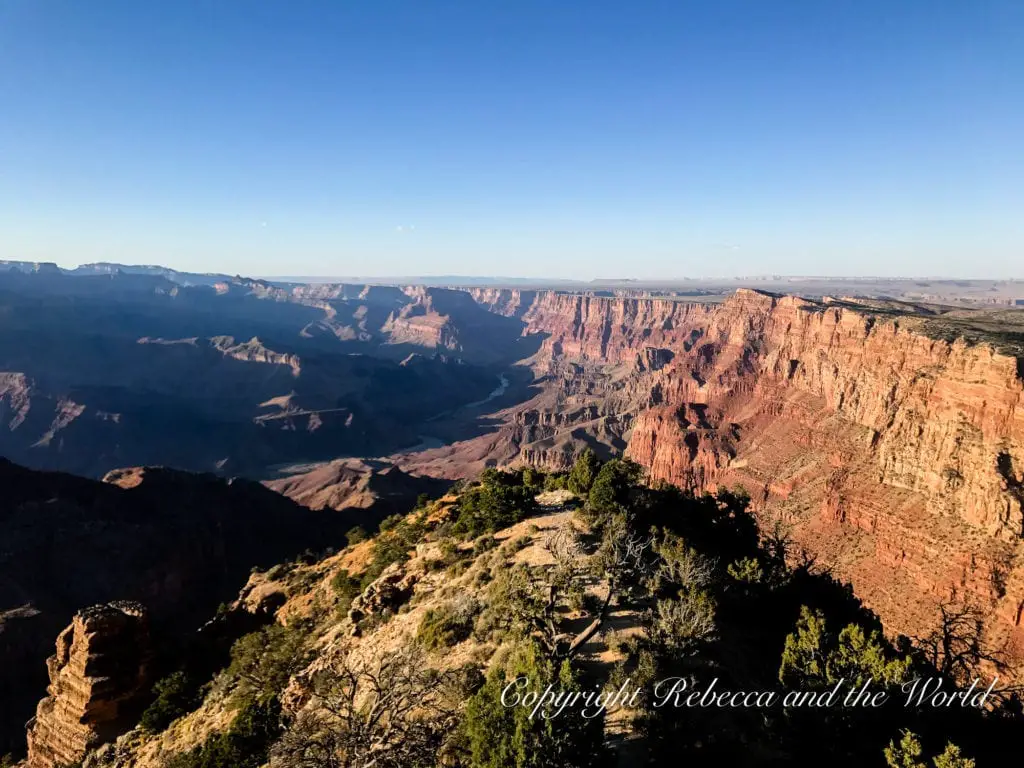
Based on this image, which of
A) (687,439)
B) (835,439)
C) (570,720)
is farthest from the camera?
(687,439)

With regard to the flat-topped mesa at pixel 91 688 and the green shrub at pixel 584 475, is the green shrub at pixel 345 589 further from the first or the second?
the green shrub at pixel 584 475

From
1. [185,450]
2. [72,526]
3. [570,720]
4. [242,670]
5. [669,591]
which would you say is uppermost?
[570,720]

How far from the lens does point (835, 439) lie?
237ft

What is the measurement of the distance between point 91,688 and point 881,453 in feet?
237

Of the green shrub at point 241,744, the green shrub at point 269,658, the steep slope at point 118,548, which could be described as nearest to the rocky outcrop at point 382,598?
the green shrub at point 269,658

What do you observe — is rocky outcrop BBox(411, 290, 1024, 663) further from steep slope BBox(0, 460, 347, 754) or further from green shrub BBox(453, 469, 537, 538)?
steep slope BBox(0, 460, 347, 754)

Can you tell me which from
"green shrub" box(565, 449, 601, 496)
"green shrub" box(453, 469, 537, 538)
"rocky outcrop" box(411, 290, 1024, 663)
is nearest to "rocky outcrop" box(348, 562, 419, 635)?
"green shrub" box(453, 469, 537, 538)

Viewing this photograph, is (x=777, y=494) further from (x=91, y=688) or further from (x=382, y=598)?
(x=91, y=688)

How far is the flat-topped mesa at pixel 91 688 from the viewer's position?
93.5ft

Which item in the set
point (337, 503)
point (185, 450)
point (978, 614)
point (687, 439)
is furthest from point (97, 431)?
point (978, 614)

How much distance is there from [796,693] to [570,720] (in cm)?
796

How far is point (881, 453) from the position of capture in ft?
202

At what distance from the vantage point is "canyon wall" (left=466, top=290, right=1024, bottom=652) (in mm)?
45125

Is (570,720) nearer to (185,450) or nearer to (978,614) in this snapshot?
(978,614)
